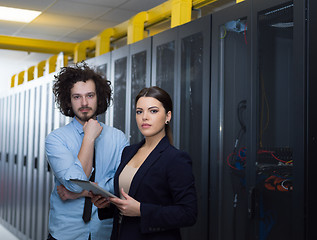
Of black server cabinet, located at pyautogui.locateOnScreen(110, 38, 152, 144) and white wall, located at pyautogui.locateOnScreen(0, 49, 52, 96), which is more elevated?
white wall, located at pyautogui.locateOnScreen(0, 49, 52, 96)

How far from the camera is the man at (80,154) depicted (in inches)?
76.8

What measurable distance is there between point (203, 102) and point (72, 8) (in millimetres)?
2669

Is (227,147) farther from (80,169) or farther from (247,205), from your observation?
Answer: (80,169)

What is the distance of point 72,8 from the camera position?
4.59 metres

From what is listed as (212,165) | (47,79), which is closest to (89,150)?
(212,165)

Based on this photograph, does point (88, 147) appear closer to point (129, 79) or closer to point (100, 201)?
point (100, 201)

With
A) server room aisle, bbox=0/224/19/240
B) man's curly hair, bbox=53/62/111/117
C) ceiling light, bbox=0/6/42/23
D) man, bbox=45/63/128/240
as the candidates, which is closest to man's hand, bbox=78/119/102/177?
man, bbox=45/63/128/240

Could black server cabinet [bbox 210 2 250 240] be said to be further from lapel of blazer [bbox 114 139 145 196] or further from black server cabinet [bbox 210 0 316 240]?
lapel of blazer [bbox 114 139 145 196]

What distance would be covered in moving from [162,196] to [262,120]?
0.82 m

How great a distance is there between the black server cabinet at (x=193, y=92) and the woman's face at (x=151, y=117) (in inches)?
31.3

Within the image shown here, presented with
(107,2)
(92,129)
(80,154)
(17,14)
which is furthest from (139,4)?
(80,154)

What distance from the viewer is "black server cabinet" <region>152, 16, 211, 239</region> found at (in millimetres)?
2451

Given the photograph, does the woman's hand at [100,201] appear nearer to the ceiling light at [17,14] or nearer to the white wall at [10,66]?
the ceiling light at [17,14]

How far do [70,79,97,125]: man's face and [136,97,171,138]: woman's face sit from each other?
489mm
